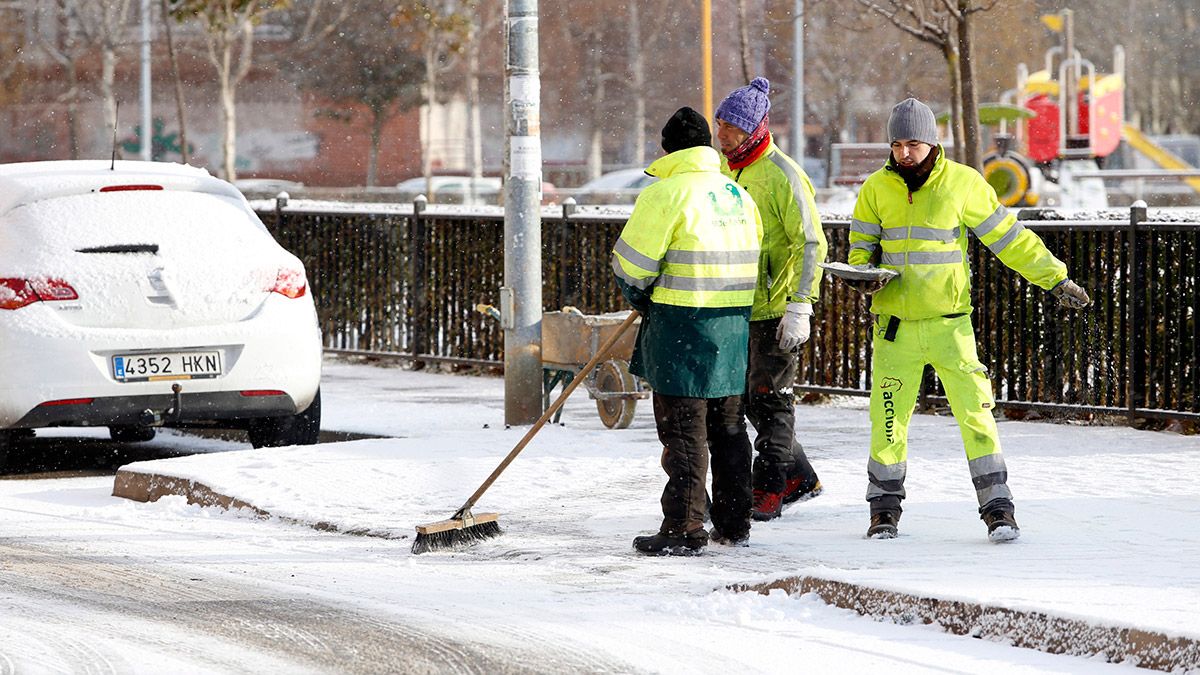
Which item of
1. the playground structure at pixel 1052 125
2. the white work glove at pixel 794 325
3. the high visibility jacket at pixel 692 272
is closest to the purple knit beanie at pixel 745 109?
the high visibility jacket at pixel 692 272

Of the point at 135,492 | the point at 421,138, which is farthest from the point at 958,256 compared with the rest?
the point at 421,138

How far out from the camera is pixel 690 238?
716cm

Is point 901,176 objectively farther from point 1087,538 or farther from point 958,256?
point 1087,538

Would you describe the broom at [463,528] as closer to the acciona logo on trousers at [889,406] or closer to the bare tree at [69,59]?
the acciona logo on trousers at [889,406]

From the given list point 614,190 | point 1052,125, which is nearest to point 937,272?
point 1052,125

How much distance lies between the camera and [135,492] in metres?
9.16

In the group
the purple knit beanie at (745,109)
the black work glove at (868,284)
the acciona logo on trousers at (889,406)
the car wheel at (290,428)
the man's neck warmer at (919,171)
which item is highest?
the purple knit beanie at (745,109)

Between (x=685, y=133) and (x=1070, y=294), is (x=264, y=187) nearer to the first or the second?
(x=685, y=133)

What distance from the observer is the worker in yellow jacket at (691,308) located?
7.17 metres

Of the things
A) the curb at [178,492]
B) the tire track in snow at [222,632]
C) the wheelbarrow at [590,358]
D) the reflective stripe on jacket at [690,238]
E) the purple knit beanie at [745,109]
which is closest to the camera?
the tire track in snow at [222,632]

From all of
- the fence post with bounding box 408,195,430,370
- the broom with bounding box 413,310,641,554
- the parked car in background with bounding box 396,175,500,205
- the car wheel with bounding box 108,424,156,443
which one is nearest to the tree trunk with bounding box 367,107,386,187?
the parked car in background with bounding box 396,175,500,205

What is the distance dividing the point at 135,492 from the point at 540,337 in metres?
2.68

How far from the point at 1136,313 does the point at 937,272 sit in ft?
13.5

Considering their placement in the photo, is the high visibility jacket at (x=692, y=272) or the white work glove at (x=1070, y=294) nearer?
the high visibility jacket at (x=692, y=272)
